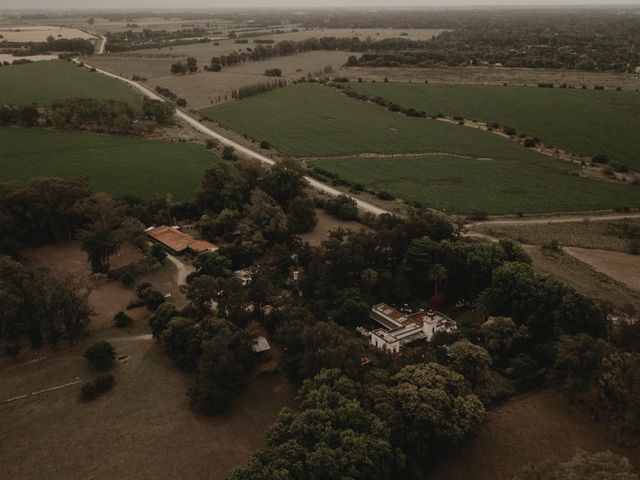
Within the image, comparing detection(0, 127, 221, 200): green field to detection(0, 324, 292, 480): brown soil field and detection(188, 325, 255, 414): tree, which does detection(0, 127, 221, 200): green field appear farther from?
detection(188, 325, 255, 414): tree

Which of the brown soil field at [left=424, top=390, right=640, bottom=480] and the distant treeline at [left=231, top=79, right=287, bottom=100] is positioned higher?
the distant treeline at [left=231, top=79, right=287, bottom=100]

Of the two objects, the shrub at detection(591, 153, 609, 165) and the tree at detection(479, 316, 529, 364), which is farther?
the shrub at detection(591, 153, 609, 165)

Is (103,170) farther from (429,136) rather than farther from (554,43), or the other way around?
(554,43)

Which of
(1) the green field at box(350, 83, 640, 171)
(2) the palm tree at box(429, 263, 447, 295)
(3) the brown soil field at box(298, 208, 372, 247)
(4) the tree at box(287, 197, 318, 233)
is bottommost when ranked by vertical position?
(3) the brown soil field at box(298, 208, 372, 247)

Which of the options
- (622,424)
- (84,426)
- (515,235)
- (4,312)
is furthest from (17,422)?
(515,235)

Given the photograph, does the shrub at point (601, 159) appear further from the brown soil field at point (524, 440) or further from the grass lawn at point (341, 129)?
the brown soil field at point (524, 440)

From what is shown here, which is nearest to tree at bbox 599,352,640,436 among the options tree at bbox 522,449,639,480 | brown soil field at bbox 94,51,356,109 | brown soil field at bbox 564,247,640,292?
tree at bbox 522,449,639,480

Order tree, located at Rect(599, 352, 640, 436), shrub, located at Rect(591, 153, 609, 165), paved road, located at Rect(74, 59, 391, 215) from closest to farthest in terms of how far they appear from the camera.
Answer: tree, located at Rect(599, 352, 640, 436) → paved road, located at Rect(74, 59, 391, 215) → shrub, located at Rect(591, 153, 609, 165)

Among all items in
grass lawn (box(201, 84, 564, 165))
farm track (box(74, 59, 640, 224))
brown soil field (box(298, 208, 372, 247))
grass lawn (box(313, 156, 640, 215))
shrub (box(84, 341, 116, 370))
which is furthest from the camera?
grass lawn (box(201, 84, 564, 165))
